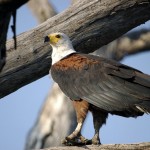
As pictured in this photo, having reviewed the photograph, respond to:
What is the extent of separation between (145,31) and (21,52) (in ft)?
18.7

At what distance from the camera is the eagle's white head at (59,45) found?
388 centimetres

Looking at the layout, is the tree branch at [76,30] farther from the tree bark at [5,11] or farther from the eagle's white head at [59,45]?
the tree bark at [5,11]

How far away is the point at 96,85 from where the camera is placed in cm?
386

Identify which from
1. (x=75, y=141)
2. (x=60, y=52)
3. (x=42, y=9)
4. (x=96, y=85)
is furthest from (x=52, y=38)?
(x=42, y=9)

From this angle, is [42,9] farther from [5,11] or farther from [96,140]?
[5,11]

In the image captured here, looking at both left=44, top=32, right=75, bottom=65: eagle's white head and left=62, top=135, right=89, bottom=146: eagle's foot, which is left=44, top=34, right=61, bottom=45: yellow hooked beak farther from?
left=62, top=135, right=89, bottom=146: eagle's foot

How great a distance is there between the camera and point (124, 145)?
3.10 m

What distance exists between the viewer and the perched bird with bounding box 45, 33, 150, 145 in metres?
3.48

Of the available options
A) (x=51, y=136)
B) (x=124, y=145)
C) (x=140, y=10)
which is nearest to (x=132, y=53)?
(x=51, y=136)

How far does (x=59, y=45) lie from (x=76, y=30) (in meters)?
0.57

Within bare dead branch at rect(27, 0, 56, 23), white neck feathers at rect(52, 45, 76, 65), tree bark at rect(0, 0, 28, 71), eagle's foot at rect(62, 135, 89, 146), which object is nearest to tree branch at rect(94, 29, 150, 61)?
bare dead branch at rect(27, 0, 56, 23)

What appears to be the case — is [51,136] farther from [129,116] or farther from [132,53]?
[129,116]

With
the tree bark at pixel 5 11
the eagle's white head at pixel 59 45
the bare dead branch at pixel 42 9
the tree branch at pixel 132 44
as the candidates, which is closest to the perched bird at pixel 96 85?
the eagle's white head at pixel 59 45

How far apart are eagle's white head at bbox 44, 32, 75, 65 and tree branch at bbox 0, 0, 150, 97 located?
6cm
